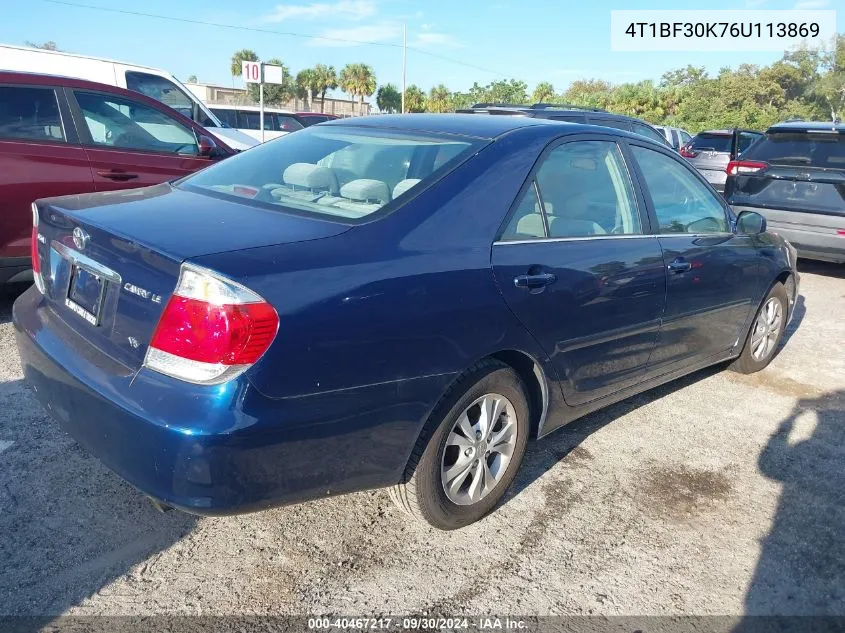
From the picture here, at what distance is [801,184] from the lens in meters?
7.86

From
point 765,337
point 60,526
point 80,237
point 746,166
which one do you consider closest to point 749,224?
point 765,337

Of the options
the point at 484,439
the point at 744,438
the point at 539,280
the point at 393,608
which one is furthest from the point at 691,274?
the point at 393,608

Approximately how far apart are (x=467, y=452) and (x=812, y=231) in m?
6.56

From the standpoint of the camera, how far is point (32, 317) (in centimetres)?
279

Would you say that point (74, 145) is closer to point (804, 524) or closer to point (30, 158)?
point (30, 158)

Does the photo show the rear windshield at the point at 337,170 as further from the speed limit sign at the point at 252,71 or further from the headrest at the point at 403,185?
the speed limit sign at the point at 252,71

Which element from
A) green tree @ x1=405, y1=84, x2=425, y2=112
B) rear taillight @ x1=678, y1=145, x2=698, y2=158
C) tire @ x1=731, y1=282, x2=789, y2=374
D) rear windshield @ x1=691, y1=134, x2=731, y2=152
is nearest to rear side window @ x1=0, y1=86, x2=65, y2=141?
tire @ x1=731, y1=282, x2=789, y2=374

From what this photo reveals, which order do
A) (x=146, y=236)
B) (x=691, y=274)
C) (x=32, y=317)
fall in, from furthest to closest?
(x=691, y=274) < (x=32, y=317) < (x=146, y=236)

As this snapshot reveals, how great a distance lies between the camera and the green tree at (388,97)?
231 feet

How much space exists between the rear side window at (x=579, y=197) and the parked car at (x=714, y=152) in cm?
1006

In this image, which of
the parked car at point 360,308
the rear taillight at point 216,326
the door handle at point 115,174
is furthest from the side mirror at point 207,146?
the rear taillight at point 216,326

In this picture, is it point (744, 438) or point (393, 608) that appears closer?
point (393, 608)

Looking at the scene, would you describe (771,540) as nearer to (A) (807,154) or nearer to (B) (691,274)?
(B) (691,274)

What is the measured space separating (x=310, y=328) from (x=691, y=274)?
2.45m
